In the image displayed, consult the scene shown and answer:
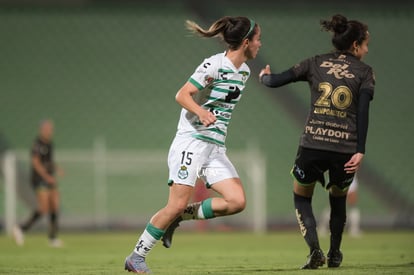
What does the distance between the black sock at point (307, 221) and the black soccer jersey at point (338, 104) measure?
25.6 inches

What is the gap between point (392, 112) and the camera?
74.4 ft

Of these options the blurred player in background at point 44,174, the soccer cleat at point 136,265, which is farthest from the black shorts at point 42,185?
the soccer cleat at point 136,265

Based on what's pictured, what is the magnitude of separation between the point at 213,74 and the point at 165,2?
689 inches

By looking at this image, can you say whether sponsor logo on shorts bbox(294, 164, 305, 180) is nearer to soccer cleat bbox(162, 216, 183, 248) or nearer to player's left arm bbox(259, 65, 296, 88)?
player's left arm bbox(259, 65, 296, 88)

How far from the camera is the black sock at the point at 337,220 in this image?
26.3 feet

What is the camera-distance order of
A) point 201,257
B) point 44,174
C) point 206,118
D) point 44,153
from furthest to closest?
point 44,153, point 44,174, point 201,257, point 206,118

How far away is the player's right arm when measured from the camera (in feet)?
22.5

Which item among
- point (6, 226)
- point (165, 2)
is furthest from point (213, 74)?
point (165, 2)

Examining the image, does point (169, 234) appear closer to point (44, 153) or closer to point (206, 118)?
point (206, 118)

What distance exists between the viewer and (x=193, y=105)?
6996 millimetres

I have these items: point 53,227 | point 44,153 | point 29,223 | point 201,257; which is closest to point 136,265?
point 201,257

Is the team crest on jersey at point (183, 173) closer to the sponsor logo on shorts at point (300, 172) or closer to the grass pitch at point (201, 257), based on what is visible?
the grass pitch at point (201, 257)

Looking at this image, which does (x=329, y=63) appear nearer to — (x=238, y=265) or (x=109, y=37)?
(x=238, y=265)

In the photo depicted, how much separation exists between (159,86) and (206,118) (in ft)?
53.7
